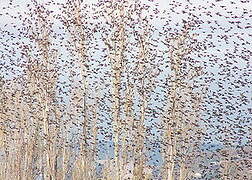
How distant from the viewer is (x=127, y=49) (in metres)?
19.8

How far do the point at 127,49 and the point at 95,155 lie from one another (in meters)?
9.79

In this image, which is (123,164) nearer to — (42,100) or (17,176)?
(42,100)

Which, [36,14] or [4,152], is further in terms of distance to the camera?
[4,152]

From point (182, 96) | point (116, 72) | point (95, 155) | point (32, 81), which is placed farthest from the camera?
point (95, 155)

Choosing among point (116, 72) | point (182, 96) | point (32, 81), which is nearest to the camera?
point (116, 72)

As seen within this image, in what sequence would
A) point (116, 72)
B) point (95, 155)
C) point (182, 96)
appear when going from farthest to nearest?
point (95, 155)
point (182, 96)
point (116, 72)

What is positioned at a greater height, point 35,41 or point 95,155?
point 35,41

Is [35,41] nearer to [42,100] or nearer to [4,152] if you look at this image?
[42,100]

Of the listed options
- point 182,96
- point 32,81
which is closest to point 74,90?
point 32,81

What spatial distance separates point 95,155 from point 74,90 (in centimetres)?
402

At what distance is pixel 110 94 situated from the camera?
2162 cm

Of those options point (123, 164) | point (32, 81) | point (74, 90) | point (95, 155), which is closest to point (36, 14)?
point (32, 81)

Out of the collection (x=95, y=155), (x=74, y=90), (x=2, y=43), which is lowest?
(x=95, y=155)

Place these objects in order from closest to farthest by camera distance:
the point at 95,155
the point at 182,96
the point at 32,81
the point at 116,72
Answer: the point at 116,72 < the point at 182,96 < the point at 32,81 < the point at 95,155
